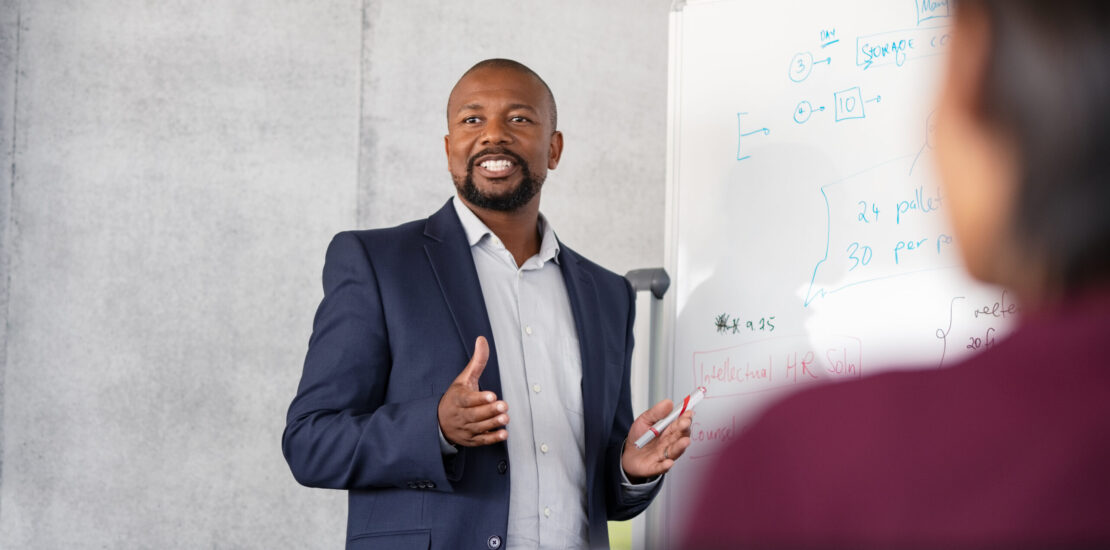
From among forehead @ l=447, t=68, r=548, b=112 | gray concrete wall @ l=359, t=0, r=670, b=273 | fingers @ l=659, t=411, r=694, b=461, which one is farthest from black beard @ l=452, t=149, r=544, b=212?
gray concrete wall @ l=359, t=0, r=670, b=273

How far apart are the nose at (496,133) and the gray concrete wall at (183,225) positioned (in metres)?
1.36

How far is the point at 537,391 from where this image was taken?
185 cm

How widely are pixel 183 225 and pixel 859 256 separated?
211 cm

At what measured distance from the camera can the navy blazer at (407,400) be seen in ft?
5.38

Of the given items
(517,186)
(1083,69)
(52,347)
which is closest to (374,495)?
(517,186)

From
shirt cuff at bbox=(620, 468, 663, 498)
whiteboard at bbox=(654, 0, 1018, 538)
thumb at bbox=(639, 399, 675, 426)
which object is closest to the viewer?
thumb at bbox=(639, 399, 675, 426)

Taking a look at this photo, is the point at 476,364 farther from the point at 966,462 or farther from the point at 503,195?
the point at 966,462

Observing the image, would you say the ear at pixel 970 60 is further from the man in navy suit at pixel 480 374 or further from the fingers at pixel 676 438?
the fingers at pixel 676 438

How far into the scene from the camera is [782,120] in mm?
2188

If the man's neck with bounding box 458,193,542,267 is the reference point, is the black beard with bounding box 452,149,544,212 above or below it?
above

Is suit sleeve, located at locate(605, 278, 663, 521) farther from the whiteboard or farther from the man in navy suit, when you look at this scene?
the whiteboard

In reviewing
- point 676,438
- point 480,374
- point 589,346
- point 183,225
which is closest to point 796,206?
point 589,346

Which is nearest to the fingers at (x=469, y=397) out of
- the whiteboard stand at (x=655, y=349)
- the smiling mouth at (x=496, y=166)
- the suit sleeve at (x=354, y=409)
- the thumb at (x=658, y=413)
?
the suit sleeve at (x=354, y=409)

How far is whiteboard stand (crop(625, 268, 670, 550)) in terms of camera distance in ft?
7.47
